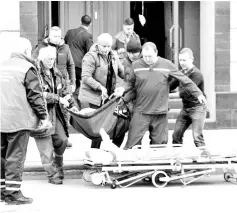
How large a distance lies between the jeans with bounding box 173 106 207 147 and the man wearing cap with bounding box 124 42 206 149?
0.49 metres

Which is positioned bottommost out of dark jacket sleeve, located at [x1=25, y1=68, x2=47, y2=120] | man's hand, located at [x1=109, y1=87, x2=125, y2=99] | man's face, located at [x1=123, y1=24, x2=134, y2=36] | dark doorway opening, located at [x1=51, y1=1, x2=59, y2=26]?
man's hand, located at [x1=109, y1=87, x2=125, y2=99]

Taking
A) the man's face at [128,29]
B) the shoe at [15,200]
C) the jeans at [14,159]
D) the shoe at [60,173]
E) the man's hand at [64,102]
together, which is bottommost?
the shoe at [60,173]

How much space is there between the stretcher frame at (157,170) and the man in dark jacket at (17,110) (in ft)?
5.07

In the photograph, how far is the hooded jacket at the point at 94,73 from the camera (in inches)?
465

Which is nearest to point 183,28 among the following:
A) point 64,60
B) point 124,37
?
point 124,37

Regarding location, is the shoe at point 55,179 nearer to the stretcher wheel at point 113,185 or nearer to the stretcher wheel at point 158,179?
the stretcher wheel at point 113,185

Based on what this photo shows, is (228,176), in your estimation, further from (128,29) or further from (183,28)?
(183,28)

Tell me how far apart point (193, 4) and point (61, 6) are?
8.35 ft

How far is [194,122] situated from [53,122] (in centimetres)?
200

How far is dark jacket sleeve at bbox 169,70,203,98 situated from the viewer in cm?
1126

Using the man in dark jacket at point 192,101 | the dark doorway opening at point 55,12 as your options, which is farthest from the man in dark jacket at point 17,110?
the dark doorway opening at point 55,12

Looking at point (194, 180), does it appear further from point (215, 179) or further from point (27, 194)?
point (27, 194)

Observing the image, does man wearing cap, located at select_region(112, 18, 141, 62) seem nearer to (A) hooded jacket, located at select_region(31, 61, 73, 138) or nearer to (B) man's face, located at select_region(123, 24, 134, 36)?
(B) man's face, located at select_region(123, 24, 134, 36)

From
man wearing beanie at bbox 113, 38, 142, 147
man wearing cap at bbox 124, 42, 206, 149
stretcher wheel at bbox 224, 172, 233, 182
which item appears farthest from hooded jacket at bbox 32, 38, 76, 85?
stretcher wheel at bbox 224, 172, 233, 182
